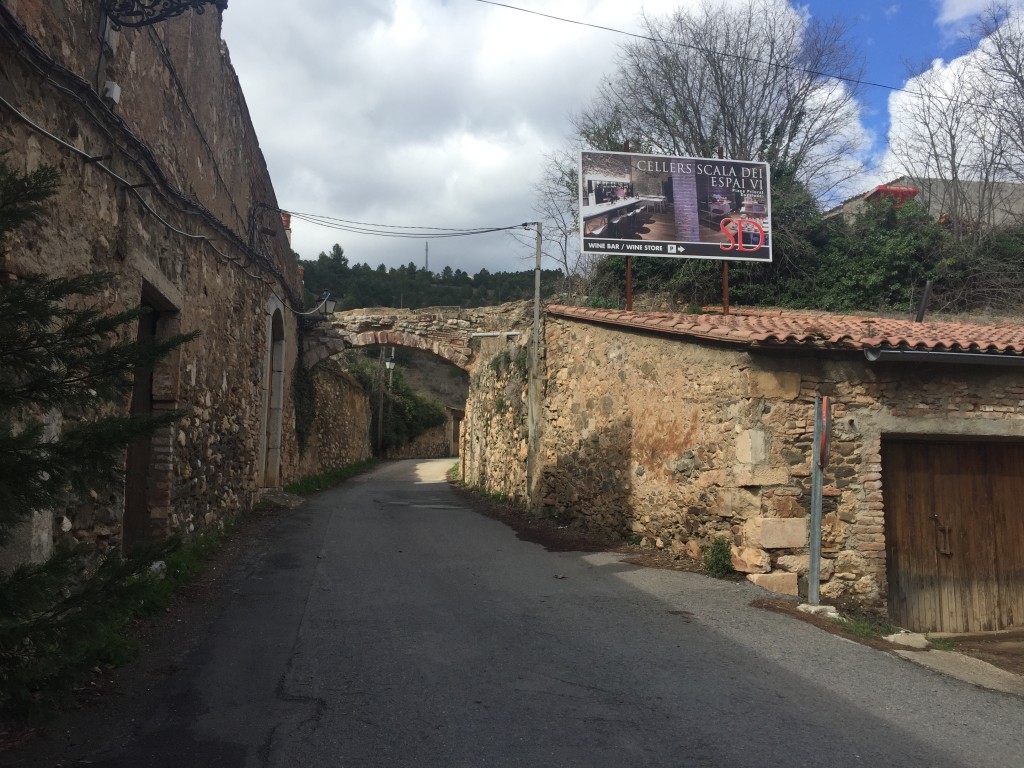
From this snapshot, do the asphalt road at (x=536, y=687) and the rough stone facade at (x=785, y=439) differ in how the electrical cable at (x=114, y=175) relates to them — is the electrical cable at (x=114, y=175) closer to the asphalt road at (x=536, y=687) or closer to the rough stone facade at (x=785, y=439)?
the asphalt road at (x=536, y=687)

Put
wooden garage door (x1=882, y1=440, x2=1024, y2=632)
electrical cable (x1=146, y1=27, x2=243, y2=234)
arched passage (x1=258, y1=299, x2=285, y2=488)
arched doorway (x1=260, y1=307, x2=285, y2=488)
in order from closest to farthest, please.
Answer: electrical cable (x1=146, y1=27, x2=243, y2=234) < wooden garage door (x1=882, y1=440, x2=1024, y2=632) < arched passage (x1=258, y1=299, x2=285, y2=488) < arched doorway (x1=260, y1=307, x2=285, y2=488)

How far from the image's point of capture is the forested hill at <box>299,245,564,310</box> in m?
41.9

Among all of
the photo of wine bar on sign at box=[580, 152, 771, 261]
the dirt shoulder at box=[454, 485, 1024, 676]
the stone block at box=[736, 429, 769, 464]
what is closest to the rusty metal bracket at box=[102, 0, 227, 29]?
the stone block at box=[736, 429, 769, 464]

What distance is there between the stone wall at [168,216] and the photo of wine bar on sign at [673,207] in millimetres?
5084

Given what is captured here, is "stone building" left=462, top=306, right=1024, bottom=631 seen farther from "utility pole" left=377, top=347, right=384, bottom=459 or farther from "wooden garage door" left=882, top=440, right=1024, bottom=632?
"utility pole" left=377, top=347, right=384, bottom=459

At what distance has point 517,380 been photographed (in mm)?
14102

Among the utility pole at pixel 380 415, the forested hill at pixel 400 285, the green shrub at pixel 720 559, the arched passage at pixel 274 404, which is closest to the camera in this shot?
the green shrub at pixel 720 559

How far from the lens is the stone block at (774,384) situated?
756cm

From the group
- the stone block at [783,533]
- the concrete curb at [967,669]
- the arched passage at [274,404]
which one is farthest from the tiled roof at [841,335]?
the arched passage at [274,404]

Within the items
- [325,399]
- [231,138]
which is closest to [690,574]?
[231,138]

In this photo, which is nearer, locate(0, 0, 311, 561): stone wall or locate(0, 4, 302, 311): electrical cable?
locate(0, 4, 302, 311): electrical cable

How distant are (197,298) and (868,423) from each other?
23.1ft

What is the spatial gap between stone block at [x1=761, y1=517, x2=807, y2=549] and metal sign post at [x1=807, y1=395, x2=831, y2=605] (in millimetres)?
624

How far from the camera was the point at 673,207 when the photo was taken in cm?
1174
